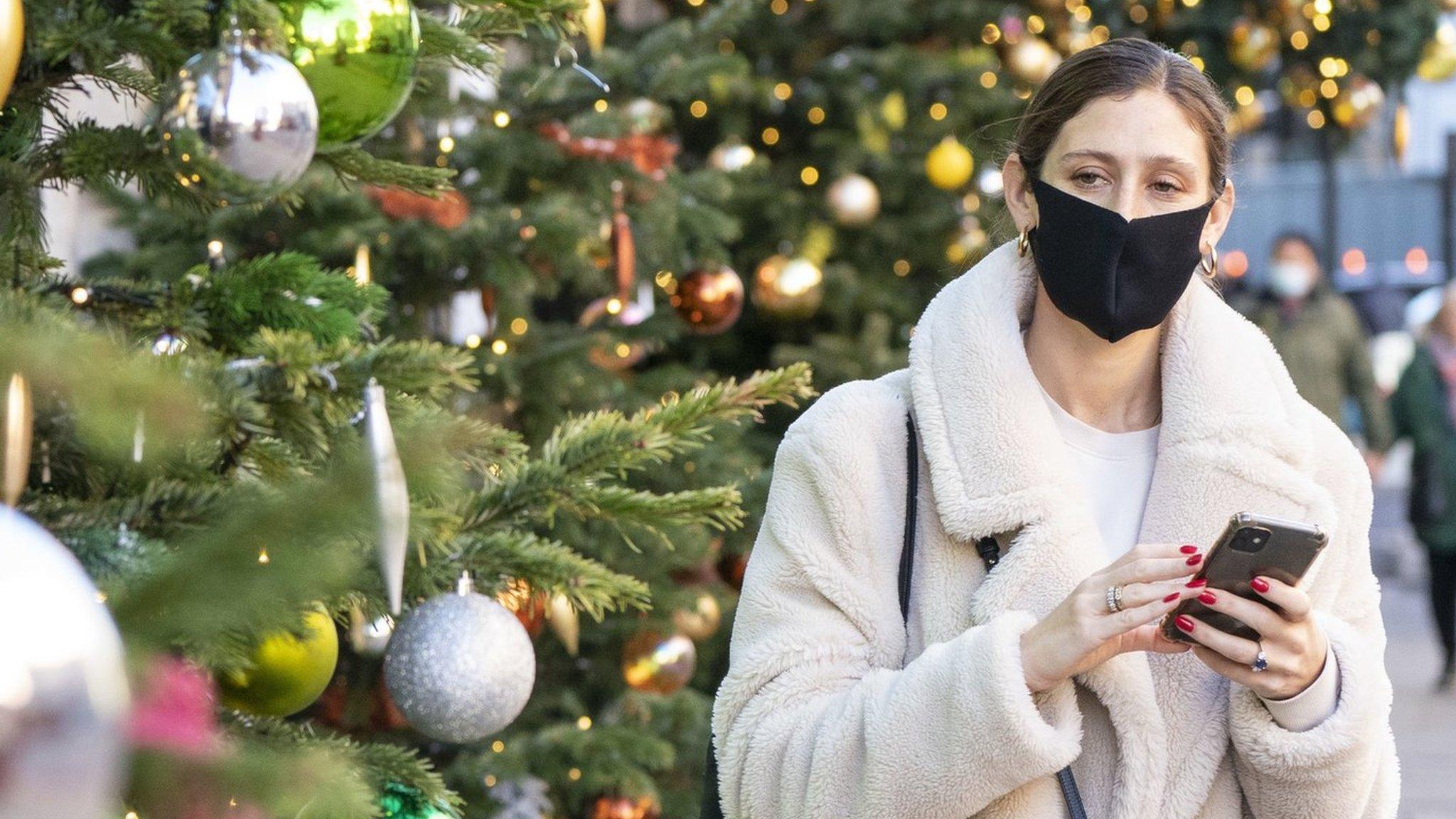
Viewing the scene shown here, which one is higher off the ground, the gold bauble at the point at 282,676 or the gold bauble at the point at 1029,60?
the gold bauble at the point at 282,676

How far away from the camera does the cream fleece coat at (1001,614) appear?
2.21 m

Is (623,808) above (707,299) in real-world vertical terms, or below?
below

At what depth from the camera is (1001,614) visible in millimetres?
2260

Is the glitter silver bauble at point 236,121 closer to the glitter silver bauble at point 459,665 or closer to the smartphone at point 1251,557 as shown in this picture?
the glitter silver bauble at point 459,665

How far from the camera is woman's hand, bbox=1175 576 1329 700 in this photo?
2090 mm

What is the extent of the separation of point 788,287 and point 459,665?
4.69 meters

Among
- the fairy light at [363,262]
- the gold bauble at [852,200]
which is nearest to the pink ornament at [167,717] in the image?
the fairy light at [363,262]

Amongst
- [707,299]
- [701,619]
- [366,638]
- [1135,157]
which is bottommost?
[701,619]

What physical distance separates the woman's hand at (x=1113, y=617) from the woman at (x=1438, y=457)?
7378mm

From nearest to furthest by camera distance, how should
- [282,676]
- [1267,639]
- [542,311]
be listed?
[282,676], [1267,639], [542,311]

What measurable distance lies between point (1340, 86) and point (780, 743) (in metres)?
7.54

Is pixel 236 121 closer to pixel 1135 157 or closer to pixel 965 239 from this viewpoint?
pixel 1135 157

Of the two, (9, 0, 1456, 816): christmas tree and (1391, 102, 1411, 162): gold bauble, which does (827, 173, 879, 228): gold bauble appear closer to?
(9, 0, 1456, 816): christmas tree

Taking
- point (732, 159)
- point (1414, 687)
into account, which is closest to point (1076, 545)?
point (732, 159)
